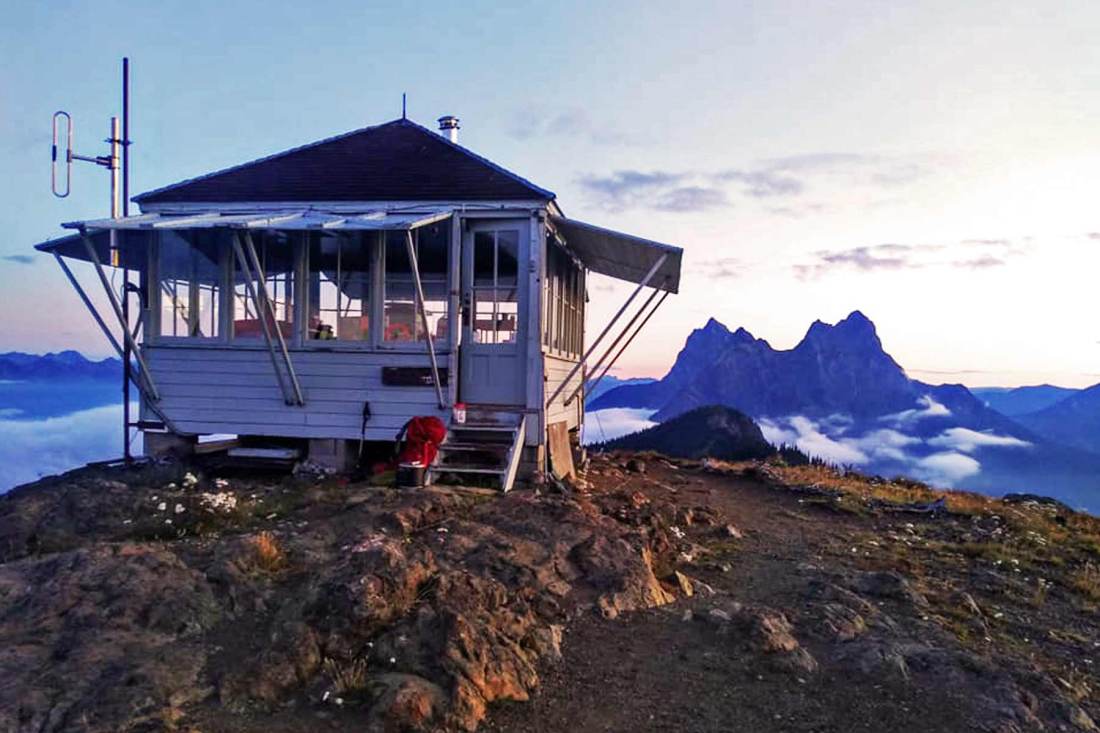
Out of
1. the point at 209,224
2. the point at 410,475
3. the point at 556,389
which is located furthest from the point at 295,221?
the point at 556,389

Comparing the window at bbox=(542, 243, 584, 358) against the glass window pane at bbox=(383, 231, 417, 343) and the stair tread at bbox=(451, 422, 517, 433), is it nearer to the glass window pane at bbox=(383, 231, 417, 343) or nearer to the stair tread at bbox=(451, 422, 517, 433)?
the stair tread at bbox=(451, 422, 517, 433)

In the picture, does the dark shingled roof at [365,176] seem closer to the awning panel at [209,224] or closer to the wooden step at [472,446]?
the awning panel at [209,224]

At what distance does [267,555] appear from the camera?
6.65 meters

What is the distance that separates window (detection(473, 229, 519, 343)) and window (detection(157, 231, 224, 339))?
393 cm

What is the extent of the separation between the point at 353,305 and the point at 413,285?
0.96m

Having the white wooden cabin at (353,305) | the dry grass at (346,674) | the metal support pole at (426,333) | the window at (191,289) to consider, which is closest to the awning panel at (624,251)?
the white wooden cabin at (353,305)

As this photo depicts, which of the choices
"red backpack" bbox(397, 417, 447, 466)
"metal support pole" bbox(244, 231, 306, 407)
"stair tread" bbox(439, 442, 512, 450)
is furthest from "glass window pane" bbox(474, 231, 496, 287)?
"metal support pole" bbox(244, 231, 306, 407)

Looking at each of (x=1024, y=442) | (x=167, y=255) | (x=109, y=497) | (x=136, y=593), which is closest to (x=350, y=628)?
(x=136, y=593)

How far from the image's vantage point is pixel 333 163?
1222 centimetres

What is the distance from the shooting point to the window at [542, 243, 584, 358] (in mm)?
12438

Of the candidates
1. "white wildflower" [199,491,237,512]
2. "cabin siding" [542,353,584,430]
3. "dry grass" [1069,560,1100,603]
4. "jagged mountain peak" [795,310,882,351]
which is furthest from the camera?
"jagged mountain peak" [795,310,882,351]

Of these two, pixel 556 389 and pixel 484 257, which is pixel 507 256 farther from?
pixel 556 389

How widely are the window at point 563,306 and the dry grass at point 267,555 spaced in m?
5.56

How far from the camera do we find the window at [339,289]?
454 inches
